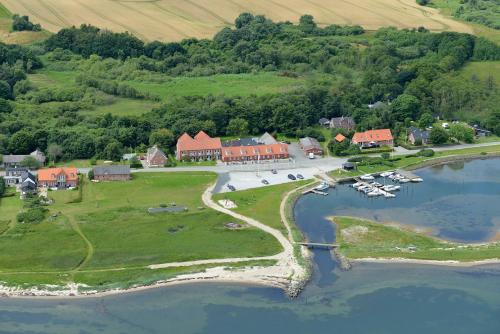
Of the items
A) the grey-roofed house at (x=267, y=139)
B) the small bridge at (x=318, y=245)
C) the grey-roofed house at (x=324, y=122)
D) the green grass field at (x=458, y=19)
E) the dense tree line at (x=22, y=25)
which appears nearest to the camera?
the small bridge at (x=318, y=245)

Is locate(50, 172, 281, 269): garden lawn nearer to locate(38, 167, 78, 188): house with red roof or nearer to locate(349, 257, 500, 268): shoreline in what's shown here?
locate(38, 167, 78, 188): house with red roof

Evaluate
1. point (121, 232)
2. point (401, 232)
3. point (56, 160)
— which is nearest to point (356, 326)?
point (401, 232)

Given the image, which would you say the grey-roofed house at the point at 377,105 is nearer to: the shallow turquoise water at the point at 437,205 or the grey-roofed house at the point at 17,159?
the shallow turquoise water at the point at 437,205

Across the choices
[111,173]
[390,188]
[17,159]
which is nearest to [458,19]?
[390,188]

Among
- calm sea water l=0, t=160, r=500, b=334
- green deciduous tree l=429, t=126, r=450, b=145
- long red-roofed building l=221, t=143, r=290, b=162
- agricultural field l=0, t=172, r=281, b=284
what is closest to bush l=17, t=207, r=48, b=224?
agricultural field l=0, t=172, r=281, b=284

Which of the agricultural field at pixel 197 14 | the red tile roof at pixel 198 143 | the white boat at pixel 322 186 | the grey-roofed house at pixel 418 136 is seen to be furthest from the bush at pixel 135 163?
the agricultural field at pixel 197 14
